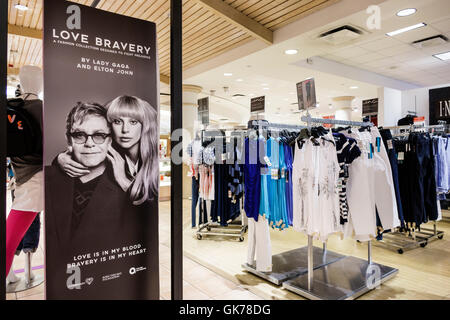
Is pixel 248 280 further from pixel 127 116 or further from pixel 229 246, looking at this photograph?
pixel 127 116

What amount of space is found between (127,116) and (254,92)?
26.6ft

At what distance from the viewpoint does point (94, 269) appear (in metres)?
1.44

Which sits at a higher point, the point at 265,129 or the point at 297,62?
the point at 297,62

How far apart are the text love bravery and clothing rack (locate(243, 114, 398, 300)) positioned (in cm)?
160

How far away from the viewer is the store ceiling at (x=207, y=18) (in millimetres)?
4391

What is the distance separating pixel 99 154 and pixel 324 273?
2.60 metres

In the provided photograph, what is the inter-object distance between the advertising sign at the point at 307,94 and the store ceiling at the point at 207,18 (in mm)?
2290

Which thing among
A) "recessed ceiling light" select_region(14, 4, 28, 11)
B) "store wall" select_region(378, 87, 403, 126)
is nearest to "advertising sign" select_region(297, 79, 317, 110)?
"recessed ceiling light" select_region(14, 4, 28, 11)

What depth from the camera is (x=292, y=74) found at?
6.98 m

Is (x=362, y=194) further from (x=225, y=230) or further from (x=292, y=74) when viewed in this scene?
(x=292, y=74)

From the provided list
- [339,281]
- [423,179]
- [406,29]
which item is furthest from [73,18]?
[406,29]

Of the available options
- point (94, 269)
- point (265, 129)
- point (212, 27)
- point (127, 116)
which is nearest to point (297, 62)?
point (212, 27)

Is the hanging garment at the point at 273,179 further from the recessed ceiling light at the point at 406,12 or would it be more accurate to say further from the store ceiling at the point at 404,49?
the recessed ceiling light at the point at 406,12
